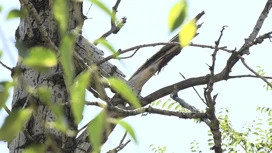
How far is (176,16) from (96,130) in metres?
0.11

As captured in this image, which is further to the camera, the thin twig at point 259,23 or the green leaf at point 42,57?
the thin twig at point 259,23

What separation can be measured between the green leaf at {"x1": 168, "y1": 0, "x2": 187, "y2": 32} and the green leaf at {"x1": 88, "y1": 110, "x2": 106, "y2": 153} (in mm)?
99

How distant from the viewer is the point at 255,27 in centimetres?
158

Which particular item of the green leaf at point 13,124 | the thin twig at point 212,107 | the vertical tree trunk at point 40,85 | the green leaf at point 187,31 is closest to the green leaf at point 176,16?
the green leaf at point 187,31

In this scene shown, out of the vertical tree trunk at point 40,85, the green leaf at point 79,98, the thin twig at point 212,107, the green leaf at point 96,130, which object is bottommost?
the green leaf at point 96,130

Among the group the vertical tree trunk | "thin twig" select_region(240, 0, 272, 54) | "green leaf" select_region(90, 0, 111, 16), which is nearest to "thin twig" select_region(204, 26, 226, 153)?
"thin twig" select_region(240, 0, 272, 54)

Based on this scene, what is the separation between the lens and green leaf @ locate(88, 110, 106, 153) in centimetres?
46

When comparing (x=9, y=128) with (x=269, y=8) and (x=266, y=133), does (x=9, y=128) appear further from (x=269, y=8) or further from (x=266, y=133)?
A: (x=266, y=133)

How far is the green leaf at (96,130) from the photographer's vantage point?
463 mm

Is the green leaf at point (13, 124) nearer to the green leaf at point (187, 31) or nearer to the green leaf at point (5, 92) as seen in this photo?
the green leaf at point (5, 92)

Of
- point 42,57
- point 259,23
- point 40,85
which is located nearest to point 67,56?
point 42,57

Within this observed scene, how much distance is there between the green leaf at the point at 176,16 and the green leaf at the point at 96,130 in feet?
→ 0.32

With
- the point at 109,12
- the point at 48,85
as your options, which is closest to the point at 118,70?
the point at 48,85

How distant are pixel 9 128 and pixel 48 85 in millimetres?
1092
